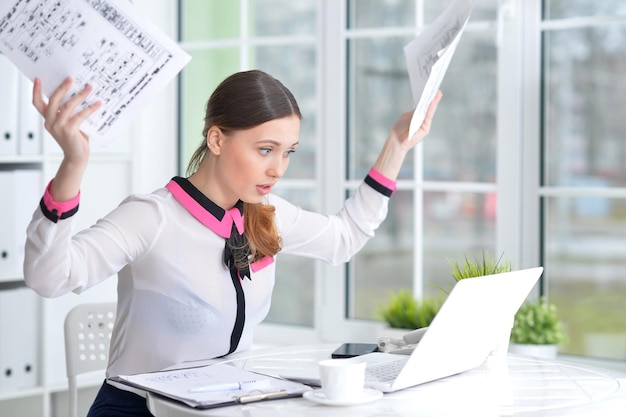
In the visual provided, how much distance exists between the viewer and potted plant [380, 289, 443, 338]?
298 centimetres

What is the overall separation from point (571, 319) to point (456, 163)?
1.90m

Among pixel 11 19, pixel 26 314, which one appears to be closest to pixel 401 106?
pixel 26 314

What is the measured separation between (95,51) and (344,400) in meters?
0.77

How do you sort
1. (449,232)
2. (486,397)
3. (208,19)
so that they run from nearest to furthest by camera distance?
(486,397) < (208,19) < (449,232)

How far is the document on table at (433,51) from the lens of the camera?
6.49 feet

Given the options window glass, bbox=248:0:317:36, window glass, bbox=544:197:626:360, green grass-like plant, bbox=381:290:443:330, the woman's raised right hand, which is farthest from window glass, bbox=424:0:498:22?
the woman's raised right hand

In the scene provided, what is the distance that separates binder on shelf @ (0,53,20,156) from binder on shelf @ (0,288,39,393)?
1.58 feet

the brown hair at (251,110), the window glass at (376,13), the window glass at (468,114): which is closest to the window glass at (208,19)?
the window glass at (376,13)

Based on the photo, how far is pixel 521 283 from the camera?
5.63 ft

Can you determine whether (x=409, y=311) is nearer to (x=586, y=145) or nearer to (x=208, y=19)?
(x=586, y=145)

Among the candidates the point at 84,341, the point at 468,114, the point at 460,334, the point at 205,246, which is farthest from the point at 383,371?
the point at 468,114

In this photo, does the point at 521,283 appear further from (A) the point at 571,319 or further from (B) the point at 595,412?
(A) the point at 571,319

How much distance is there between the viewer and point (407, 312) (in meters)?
3.02

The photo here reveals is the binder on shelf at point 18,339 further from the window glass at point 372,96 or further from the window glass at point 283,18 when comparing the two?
the window glass at point 283,18
